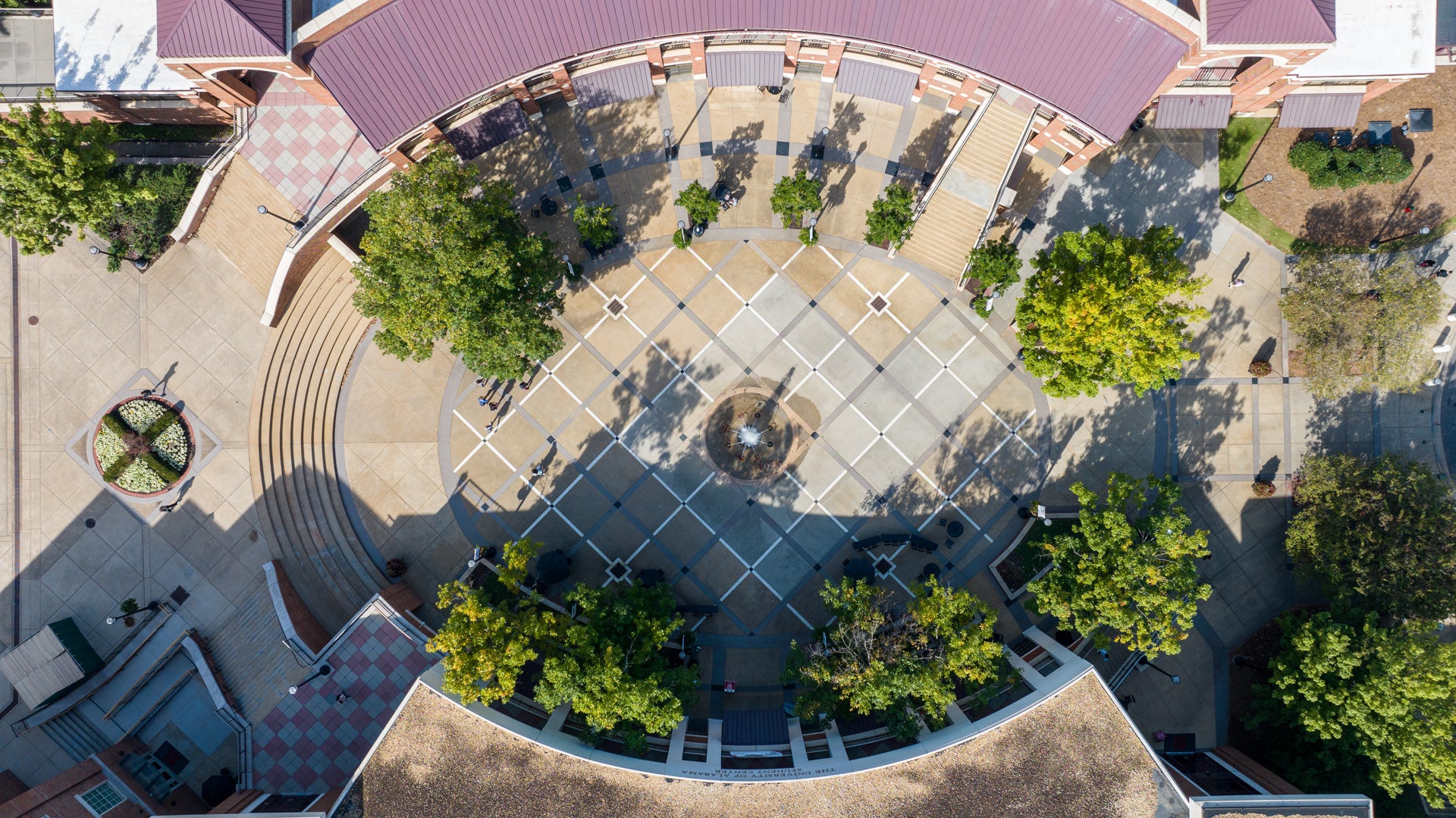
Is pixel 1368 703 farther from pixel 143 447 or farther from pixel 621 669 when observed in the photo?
pixel 143 447

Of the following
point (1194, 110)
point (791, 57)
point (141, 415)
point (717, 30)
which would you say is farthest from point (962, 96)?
point (141, 415)

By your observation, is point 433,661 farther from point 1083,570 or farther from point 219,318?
point 1083,570

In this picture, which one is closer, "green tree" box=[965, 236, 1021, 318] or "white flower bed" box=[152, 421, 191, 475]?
"green tree" box=[965, 236, 1021, 318]

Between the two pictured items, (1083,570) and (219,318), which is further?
(219,318)

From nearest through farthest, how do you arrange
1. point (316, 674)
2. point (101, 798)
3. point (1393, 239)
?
1. point (101, 798)
2. point (316, 674)
3. point (1393, 239)

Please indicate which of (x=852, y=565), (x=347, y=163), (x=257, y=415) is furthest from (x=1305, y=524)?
(x=257, y=415)

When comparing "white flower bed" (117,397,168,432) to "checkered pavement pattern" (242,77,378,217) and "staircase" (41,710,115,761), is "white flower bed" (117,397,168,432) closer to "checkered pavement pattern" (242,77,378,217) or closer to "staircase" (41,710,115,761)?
"checkered pavement pattern" (242,77,378,217)

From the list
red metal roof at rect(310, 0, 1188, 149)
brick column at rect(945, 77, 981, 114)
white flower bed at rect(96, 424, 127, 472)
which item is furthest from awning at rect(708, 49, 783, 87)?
white flower bed at rect(96, 424, 127, 472)
